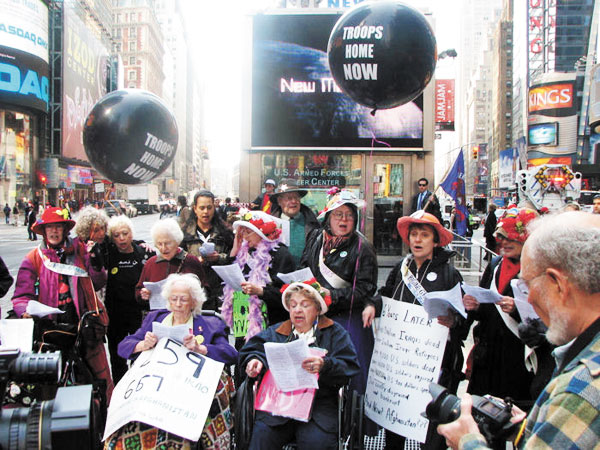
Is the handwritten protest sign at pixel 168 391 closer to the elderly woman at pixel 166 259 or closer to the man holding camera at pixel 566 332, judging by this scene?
the elderly woman at pixel 166 259

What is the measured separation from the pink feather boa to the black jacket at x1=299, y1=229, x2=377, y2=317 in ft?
1.24

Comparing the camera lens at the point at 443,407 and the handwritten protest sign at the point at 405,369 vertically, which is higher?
the camera lens at the point at 443,407

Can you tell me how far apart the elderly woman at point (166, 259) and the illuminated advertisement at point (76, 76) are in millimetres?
45463

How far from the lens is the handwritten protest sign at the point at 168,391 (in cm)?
286

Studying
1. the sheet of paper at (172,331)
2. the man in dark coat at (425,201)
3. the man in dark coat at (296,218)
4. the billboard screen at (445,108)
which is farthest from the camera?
the billboard screen at (445,108)

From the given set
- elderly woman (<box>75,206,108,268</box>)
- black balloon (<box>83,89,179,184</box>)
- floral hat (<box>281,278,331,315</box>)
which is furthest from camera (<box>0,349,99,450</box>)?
black balloon (<box>83,89,179,184</box>)

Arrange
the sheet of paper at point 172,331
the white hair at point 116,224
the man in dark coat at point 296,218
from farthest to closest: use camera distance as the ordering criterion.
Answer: the man in dark coat at point 296,218
the white hair at point 116,224
the sheet of paper at point 172,331

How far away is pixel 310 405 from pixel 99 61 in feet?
189

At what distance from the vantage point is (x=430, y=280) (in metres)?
3.50

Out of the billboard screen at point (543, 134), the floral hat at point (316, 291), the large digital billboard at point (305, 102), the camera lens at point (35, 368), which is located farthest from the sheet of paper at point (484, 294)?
the billboard screen at point (543, 134)

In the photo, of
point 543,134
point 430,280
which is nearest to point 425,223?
point 430,280

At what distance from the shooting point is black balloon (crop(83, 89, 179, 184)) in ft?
15.5

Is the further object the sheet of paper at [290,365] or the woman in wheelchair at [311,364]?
the woman in wheelchair at [311,364]

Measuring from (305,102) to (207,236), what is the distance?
28.1 feet
